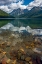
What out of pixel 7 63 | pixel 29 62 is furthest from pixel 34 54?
pixel 7 63

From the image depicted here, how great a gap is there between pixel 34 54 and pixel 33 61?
4.48 feet

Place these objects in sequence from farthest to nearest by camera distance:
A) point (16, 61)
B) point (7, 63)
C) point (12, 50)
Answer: point (12, 50) → point (16, 61) → point (7, 63)

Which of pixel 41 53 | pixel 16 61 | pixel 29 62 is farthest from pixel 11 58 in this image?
pixel 41 53

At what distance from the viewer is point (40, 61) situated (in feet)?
37.2

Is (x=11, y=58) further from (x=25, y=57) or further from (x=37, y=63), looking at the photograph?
(x=37, y=63)

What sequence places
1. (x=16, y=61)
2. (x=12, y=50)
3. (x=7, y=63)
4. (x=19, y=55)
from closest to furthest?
(x=7, y=63) < (x=16, y=61) < (x=19, y=55) < (x=12, y=50)

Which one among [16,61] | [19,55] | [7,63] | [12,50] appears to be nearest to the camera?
[7,63]

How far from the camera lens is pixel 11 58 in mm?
12039

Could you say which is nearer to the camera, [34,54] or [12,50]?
[34,54]

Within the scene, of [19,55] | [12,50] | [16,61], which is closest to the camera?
[16,61]

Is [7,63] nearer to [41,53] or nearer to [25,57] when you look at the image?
[25,57]

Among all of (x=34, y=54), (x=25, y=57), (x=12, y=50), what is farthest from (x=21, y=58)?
(x=12, y=50)

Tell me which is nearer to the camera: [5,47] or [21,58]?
[21,58]

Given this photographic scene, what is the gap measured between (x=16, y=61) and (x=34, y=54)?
191 centimetres
